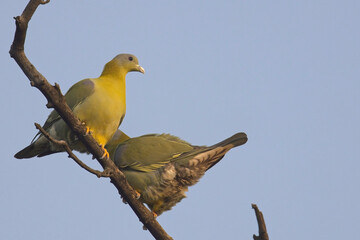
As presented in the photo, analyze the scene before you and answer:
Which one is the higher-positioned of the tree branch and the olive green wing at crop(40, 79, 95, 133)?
the olive green wing at crop(40, 79, 95, 133)

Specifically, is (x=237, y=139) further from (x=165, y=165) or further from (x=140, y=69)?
(x=140, y=69)

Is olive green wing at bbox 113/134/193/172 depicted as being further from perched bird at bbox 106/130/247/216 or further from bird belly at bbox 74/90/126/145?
bird belly at bbox 74/90/126/145

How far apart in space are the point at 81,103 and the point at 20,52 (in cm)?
145

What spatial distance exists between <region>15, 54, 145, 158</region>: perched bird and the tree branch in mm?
→ 589

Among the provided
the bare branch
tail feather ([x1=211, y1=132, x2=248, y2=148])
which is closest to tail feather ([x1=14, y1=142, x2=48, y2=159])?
tail feather ([x1=211, y1=132, x2=248, y2=148])

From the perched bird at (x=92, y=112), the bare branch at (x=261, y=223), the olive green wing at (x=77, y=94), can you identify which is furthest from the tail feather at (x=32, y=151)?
the bare branch at (x=261, y=223)

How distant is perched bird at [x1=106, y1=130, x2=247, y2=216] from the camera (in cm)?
550

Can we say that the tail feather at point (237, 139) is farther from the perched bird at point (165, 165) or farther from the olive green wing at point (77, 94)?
the olive green wing at point (77, 94)

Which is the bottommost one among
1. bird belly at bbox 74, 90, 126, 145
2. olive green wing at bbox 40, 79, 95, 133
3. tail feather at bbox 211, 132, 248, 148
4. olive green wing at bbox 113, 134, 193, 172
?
tail feather at bbox 211, 132, 248, 148

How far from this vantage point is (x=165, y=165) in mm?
5598

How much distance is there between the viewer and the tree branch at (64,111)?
3.91 meters

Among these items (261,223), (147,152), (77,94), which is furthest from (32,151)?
(261,223)

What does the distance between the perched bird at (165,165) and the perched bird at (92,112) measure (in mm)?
404

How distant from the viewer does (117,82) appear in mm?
5914
